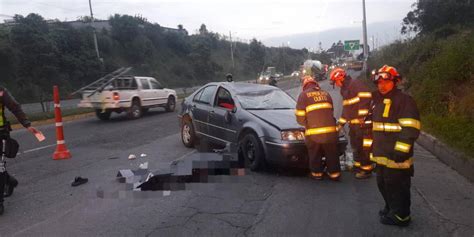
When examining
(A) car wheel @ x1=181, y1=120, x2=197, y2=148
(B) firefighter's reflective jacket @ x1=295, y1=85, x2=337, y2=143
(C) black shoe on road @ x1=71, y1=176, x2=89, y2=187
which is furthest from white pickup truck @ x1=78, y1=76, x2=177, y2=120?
(B) firefighter's reflective jacket @ x1=295, y1=85, x2=337, y2=143

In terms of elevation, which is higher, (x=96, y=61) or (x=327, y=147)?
(x=96, y=61)

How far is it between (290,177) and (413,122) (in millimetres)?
2630

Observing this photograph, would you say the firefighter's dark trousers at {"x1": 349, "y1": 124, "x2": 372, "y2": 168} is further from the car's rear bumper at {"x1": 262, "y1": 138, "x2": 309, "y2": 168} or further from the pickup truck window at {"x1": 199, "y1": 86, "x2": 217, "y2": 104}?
the pickup truck window at {"x1": 199, "y1": 86, "x2": 217, "y2": 104}

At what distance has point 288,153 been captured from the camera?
20.2ft

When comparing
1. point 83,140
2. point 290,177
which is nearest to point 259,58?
point 83,140

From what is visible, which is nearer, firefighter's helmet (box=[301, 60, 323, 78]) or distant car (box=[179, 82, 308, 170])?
distant car (box=[179, 82, 308, 170])

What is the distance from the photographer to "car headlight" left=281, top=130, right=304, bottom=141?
6277 millimetres

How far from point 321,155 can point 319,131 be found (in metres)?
0.39

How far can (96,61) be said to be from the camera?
44.5m

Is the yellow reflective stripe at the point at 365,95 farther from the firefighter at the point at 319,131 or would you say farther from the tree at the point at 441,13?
the tree at the point at 441,13

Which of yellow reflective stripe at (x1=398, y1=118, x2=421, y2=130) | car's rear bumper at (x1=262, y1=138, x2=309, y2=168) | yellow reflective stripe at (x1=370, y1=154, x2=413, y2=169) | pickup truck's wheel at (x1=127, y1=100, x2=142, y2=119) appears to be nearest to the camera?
yellow reflective stripe at (x1=398, y1=118, x2=421, y2=130)

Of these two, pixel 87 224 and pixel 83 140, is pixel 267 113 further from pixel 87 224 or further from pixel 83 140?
pixel 83 140

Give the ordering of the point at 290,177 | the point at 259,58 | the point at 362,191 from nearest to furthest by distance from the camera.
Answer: the point at 362,191 < the point at 290,177 < the point at 259,58

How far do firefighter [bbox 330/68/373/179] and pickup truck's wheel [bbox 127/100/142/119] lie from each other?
37.1ft
